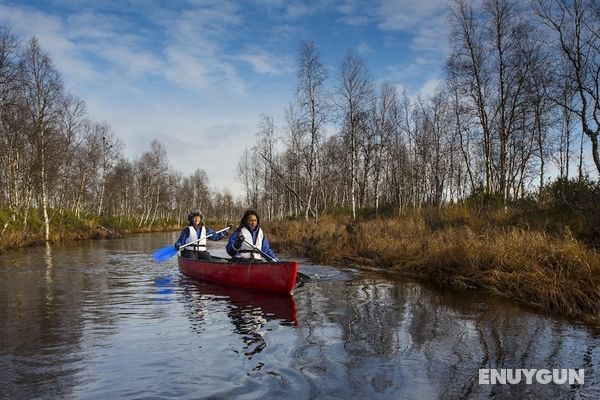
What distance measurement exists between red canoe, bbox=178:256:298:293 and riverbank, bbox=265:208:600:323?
3875mm

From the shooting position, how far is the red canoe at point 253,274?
980cm

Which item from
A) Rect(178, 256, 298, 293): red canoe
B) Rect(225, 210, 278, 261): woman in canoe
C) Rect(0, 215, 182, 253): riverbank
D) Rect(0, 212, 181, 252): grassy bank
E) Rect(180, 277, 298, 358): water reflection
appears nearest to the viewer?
Rect(180, 277, 298, 358): water reflection

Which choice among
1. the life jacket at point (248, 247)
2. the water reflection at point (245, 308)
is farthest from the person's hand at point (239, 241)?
the water reflection at point (245, 308)

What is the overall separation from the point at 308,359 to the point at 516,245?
6314mm

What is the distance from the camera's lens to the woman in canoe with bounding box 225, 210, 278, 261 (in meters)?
11.2

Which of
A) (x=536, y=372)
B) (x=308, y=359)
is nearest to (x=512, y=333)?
(x=536, y=372)

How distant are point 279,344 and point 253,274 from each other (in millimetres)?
4320

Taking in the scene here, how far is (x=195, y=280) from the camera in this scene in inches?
507

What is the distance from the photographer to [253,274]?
34.3 ft

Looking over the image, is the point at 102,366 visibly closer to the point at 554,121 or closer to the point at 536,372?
the point at 536,372

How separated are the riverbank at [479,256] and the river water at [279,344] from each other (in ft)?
2.06

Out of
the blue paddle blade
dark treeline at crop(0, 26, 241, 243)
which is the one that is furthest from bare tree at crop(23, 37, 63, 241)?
the blue paddle blade

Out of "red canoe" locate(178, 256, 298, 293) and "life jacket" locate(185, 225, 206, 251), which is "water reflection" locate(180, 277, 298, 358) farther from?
"life jacket" locate(185, 225, 206, 251)

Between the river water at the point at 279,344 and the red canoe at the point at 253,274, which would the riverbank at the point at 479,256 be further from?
the red canoe at the point at 253,274
